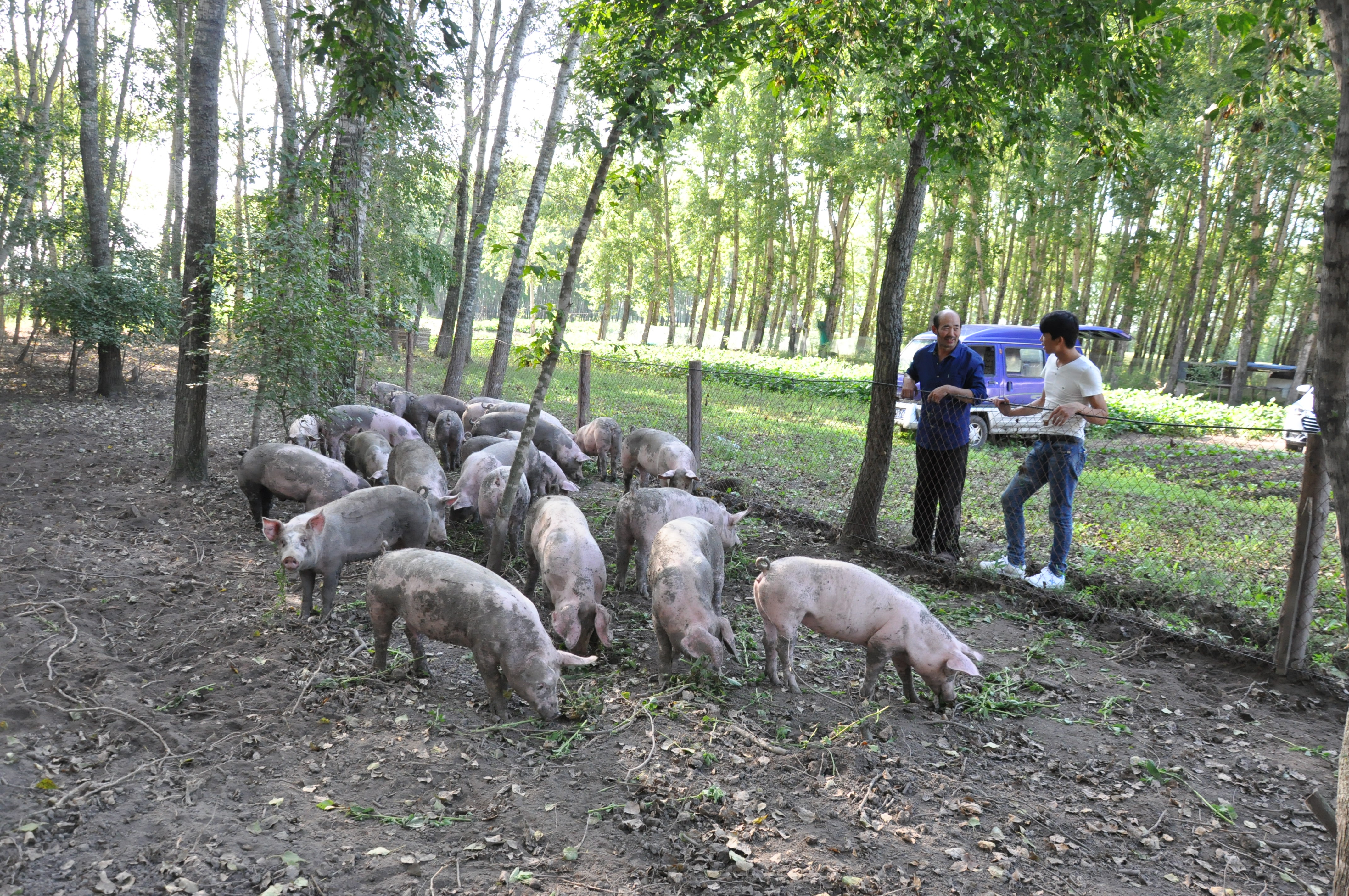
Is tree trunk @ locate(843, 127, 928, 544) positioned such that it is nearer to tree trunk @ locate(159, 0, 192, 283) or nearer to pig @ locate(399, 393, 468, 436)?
pig @ locate(399, 393, 468, 436)

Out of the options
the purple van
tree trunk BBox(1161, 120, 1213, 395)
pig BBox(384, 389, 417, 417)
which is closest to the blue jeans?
the purple van

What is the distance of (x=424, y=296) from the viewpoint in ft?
55.9

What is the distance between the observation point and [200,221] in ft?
23.6

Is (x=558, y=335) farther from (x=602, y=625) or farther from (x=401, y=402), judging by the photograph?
(x=401, y=402)

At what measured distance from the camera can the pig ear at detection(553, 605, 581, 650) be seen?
15.5 feet

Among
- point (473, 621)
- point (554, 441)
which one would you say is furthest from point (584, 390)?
point (473, 621)

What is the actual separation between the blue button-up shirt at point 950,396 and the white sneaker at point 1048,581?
1.19 meters

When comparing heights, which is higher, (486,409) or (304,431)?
(486,409)

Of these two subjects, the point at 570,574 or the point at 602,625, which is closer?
the point at 602,625

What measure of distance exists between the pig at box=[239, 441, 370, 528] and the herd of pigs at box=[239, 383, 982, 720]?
0.01 m

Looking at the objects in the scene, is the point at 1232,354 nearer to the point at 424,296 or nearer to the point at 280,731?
the point at 424,296

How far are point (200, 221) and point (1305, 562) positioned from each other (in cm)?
886

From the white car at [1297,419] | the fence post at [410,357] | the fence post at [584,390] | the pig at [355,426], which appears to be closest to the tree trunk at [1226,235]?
the white car at [1297,419]

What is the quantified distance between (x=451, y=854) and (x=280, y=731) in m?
1.34
